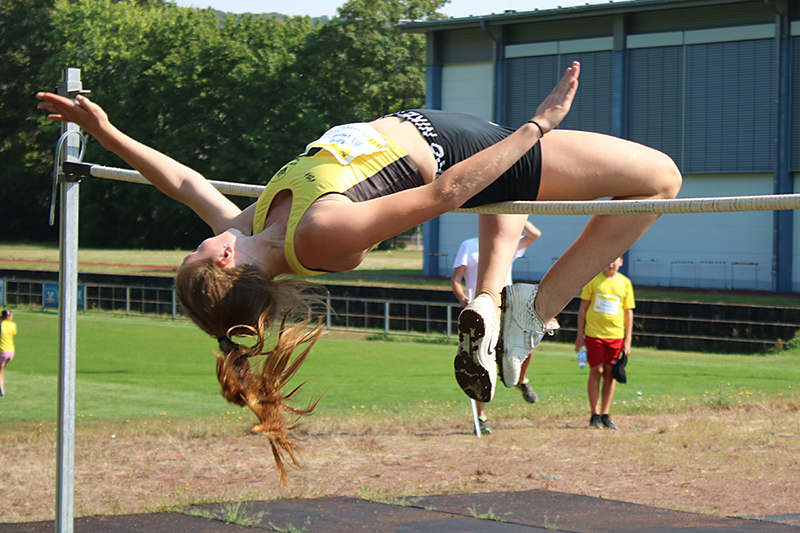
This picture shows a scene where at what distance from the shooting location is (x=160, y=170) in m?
3.12

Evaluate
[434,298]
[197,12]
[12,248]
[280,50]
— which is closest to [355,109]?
[280,50]

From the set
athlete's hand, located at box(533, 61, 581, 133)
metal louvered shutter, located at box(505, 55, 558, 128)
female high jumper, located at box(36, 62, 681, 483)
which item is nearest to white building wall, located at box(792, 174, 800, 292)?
metal louvered shutter, located at box(505, 55, 558, 128)

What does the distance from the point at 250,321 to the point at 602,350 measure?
631 centimetres

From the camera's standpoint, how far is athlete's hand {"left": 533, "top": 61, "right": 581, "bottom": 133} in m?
2.54

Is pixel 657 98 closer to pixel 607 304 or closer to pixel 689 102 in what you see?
pixel 689 102

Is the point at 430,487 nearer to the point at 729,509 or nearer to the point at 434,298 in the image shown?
the point at 729,509

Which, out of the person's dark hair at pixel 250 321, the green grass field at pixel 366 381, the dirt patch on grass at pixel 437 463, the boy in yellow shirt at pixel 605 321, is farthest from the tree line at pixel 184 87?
the person's dark hair at pixel 250 321

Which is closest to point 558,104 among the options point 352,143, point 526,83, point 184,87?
point 352,143

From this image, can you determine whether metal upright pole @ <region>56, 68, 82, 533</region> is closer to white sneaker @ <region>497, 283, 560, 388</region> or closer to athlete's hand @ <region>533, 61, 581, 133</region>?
white sneaker @ <region>497, 283, 560, 388</region>

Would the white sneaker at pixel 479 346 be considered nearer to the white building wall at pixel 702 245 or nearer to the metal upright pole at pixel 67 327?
the metal upright pole at pixel 67 327

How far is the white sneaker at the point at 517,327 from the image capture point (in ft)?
10.3

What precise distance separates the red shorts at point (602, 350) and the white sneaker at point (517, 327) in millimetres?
5565

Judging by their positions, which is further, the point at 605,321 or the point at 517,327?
the point at 605,321

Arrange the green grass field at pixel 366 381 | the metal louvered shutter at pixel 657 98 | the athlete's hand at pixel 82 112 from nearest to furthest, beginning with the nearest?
the athlete's hand at pixel 82 112 → the green grass field at pixel 366 381 → the metal louvered shutter at pixel 657 98
